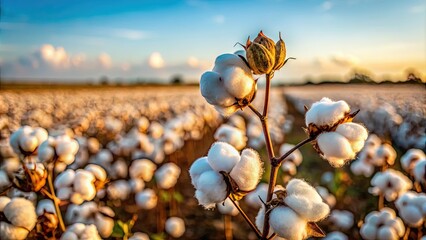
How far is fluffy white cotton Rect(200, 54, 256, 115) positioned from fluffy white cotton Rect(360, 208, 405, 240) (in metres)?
1.94

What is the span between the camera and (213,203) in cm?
148

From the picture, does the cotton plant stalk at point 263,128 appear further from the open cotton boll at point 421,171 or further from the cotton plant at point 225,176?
the open cotton boll at point 421,171

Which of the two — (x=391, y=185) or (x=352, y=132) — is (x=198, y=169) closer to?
(x=352, y=132)

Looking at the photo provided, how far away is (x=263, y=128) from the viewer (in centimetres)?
142

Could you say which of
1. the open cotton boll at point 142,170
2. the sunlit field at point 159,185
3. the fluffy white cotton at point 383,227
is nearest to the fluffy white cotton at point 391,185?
the sunlit field at point 159,185

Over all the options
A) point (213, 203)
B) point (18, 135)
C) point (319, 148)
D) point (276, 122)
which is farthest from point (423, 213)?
point (276, 122)

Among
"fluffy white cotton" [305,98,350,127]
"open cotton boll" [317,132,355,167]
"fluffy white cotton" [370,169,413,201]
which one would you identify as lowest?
"fluffy white cotton" [370,169,413,201]

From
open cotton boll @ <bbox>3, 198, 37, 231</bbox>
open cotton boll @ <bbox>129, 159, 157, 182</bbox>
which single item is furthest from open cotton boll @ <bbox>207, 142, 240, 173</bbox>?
open cotton boll @ <bbox>129, 159, 157, 182</bbox>

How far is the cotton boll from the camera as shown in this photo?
1967 mm

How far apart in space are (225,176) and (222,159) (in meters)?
0.06

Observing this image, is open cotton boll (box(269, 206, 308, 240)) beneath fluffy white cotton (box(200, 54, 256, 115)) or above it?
beneath

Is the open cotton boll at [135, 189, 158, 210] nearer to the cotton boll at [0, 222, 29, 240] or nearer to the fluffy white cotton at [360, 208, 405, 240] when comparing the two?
the fluffy white cotton at [360, 208, 405, 240]

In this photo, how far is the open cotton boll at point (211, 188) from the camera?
1422mm

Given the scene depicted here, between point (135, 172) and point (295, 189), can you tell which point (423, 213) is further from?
point (135, 172)
